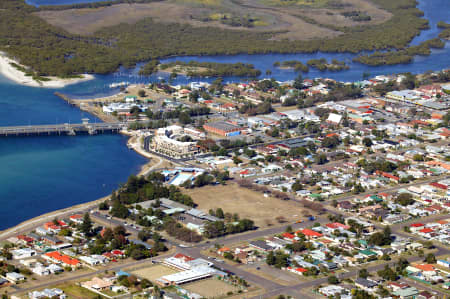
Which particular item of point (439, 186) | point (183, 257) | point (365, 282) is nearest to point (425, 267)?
point (365, 282)

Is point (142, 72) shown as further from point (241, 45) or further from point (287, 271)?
point (287, 271)

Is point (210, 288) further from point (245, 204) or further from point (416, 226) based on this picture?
point (416, 226)

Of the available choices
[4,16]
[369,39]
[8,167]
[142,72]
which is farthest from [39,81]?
[369,39]

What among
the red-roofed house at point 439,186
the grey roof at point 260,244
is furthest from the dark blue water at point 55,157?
the red-roofed house at point 439,186

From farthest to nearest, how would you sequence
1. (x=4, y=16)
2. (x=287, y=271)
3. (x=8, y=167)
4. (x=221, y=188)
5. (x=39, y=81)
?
(x=4, y=16)
(x=39, y=81)
(x=8, y=167)
(x=221, y=188)
(x=287, y=271)

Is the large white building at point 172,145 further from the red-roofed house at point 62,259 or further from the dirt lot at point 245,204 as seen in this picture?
the red-roofed house at point 62,259

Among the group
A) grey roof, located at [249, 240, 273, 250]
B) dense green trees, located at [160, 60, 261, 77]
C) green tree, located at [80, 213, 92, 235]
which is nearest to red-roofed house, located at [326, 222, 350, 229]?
grey roof, located at [249, 240, 273, 250]

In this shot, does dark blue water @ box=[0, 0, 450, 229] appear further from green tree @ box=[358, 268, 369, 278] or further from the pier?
green tree @ box=[358, 268, 369, 278]
